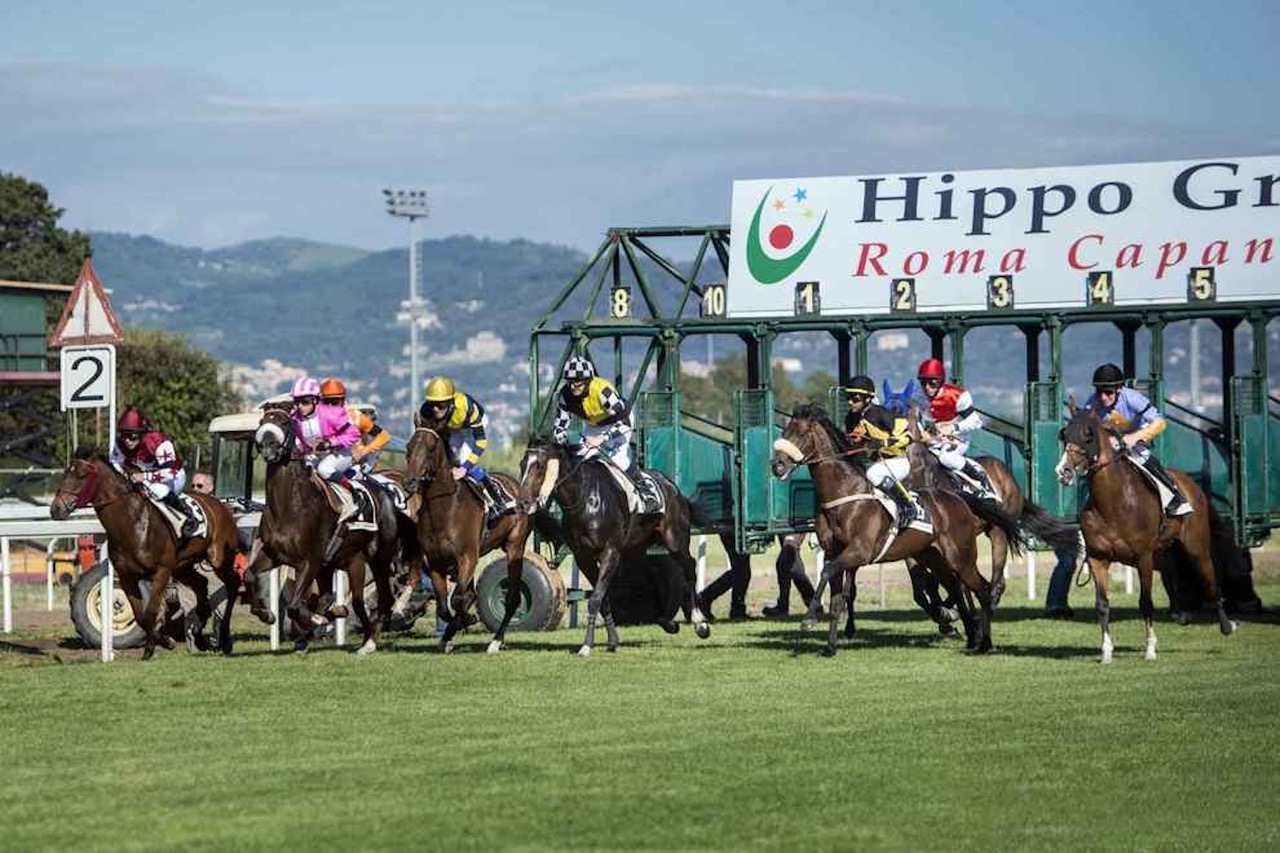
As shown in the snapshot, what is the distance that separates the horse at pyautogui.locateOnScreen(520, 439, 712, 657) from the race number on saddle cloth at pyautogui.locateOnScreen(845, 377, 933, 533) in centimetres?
212

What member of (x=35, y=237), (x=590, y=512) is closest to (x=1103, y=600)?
(x=590, y=512)

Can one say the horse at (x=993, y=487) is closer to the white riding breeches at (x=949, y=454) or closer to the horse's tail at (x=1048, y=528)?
the horse's tail at (x=1048, y=528)

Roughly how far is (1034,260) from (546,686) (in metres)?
9.57

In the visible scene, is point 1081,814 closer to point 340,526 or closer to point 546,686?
point 546,686

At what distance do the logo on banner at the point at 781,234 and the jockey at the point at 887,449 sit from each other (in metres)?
5.57

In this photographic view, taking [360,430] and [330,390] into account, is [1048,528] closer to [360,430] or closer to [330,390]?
[360,430]

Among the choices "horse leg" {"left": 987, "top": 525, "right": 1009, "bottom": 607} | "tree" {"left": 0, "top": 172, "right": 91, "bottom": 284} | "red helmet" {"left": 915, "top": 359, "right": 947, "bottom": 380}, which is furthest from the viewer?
"tree" {"left": 0, "top": 172, "right": 91, "bottom": 284}

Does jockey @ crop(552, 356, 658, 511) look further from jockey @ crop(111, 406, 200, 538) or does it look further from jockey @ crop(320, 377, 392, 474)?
jockey @ crop(111, 406, 200, 538)

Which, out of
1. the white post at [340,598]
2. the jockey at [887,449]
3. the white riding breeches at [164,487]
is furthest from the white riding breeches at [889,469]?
the white riding breeches at [164,487]

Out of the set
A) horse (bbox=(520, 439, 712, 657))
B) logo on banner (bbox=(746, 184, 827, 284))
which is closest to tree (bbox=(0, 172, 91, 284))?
logo on banner (bbox=(746, 184, 827, 284))

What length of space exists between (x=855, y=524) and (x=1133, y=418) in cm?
259

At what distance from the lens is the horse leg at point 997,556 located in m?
21.5

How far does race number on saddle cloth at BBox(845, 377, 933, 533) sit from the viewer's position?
1911 cm

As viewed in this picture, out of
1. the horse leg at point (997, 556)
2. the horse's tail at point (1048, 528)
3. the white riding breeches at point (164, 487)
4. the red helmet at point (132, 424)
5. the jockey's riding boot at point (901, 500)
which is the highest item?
the red helmet at point (132, 424)
